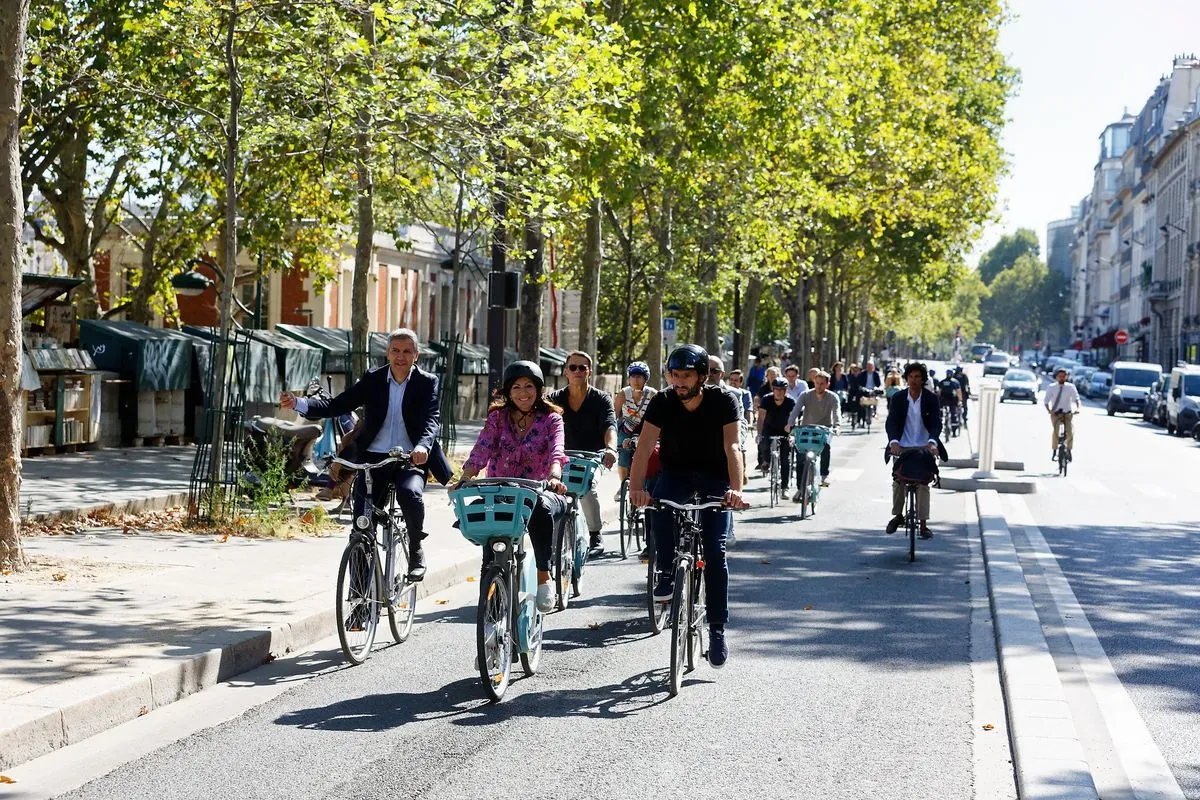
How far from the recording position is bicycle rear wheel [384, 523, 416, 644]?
909cm

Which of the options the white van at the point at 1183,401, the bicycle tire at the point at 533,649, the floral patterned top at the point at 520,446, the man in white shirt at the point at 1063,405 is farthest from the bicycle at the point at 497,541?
the white van at the point at 1183,401

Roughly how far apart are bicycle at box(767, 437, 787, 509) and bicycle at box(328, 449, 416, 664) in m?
10.2

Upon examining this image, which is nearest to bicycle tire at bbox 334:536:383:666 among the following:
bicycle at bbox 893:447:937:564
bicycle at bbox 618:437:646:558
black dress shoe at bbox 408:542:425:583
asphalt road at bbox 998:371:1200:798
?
black dress shoe at bbox 408:542:425:583

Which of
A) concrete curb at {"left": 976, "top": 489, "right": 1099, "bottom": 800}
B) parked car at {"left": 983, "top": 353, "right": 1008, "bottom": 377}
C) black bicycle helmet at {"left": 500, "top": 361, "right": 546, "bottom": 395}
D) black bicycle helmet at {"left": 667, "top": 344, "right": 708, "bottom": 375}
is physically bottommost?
concrete curb at {"left": 976, "top": 489, "right": 1099, "bottom": 800}

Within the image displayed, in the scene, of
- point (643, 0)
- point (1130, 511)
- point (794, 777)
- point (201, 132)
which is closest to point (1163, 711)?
point (794, 777)

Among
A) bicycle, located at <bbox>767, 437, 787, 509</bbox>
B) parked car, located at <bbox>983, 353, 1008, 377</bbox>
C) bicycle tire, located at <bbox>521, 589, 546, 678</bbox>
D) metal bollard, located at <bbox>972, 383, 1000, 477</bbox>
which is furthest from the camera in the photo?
parked car, located at <bbox>983, 353, 1008, 377</bbox>

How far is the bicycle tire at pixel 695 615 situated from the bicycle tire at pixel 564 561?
1.44m

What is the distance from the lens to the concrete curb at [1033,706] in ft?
19.8

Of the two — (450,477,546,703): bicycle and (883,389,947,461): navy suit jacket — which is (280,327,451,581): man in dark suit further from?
(883,389,947,461): navy suit jacket

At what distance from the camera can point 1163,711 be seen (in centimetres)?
767

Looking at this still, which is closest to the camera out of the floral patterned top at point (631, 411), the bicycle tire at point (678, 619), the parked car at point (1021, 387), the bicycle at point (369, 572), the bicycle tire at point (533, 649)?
the bicycle tire at point (678, 619)

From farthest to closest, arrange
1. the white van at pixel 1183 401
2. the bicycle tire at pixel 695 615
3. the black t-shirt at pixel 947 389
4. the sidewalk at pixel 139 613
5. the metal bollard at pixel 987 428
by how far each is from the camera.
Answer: the white van at pixel 1183 401, the black t-shirt at pixel 947 389, the metal bollard at pixel 987 428, the bicycle tire at pixel 695 615, the sidewalk at pixel 139 613

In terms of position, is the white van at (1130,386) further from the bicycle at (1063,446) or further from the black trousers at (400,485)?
the black trousers at (400,485)

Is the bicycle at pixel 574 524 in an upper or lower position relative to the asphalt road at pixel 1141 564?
upper
